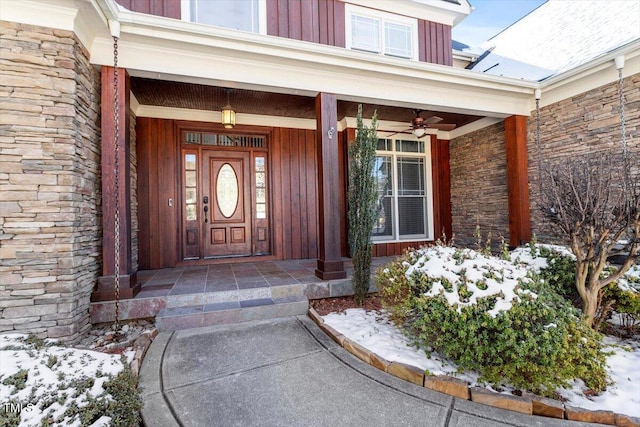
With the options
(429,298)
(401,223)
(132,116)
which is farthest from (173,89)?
(401,223)

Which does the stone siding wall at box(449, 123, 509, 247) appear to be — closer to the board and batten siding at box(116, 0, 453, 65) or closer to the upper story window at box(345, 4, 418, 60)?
the upper story window at box(345, 4, 418, 60)

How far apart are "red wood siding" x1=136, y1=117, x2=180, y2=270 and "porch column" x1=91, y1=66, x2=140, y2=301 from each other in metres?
1.62

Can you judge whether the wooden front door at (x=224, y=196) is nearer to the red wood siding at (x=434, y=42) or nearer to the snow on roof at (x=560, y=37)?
the red wood siding at (x=434, y=42)

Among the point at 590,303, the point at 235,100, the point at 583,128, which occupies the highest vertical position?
the point at 235,100

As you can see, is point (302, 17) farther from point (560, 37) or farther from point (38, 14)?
point (560, 37)

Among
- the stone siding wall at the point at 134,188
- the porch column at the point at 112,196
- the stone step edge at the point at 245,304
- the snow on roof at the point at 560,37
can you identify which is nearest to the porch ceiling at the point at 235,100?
the stone siding wall at the point at 134,188

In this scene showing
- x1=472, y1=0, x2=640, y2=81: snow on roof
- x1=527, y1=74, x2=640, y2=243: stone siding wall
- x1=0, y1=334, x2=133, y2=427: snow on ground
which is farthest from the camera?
x1=472, y1=0, x2=640, y2=81: snow on roof

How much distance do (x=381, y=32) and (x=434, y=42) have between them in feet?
3.86

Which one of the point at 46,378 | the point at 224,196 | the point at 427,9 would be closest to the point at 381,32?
the point at 427,9

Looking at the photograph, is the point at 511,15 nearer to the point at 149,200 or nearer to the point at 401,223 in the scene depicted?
the point at 401,223

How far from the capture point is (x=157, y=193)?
4930 millimetres

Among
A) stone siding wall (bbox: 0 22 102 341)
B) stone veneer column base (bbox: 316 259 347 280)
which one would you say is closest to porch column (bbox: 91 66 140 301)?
stone siding wall (bbox: 0 22 102 341)

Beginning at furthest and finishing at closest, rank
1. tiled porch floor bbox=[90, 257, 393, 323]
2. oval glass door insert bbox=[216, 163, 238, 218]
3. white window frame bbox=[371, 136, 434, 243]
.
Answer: white window frame bbox=[371, 136, 434, 243], oval glass door insert bbox=[216, 163, 238, 218], tiled porch floor bbox=[90, 257, 393, 323]

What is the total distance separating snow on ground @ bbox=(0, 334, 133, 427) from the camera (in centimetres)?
139
